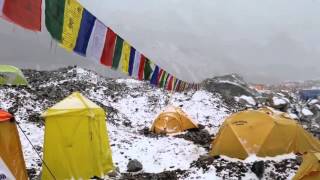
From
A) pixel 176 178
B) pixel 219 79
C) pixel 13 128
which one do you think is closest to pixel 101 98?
pixel 219 79

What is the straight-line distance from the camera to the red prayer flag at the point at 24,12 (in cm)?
716

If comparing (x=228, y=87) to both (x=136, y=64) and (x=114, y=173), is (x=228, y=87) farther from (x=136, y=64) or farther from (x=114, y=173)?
(x=114, y=173)

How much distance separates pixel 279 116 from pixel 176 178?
19.6 ft

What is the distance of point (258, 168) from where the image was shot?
1293cm

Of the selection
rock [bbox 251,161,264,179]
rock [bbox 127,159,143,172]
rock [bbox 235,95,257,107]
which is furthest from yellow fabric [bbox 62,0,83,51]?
rock [bbox 235,95,257,107]

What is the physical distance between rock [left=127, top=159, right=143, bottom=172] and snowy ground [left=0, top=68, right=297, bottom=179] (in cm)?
22

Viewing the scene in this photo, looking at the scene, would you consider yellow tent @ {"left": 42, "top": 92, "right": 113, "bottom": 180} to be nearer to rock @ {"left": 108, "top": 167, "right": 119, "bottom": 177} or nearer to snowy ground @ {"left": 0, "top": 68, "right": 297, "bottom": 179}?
rock @ {"left": 108, "top": 167, "right": 119, "bottom": 177}

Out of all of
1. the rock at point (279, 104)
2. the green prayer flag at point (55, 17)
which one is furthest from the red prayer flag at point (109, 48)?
the rock at point (279, 104)

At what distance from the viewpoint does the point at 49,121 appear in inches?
475

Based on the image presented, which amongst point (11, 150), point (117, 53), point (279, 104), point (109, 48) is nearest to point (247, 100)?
point (279, 104)

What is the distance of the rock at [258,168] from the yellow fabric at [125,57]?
18.0ft

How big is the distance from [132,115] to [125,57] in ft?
42.9

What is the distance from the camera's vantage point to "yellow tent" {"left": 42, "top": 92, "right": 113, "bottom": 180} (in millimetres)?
11977

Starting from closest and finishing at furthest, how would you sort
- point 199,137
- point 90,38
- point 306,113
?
point 90,38 < point 199,137 < point 306,113
